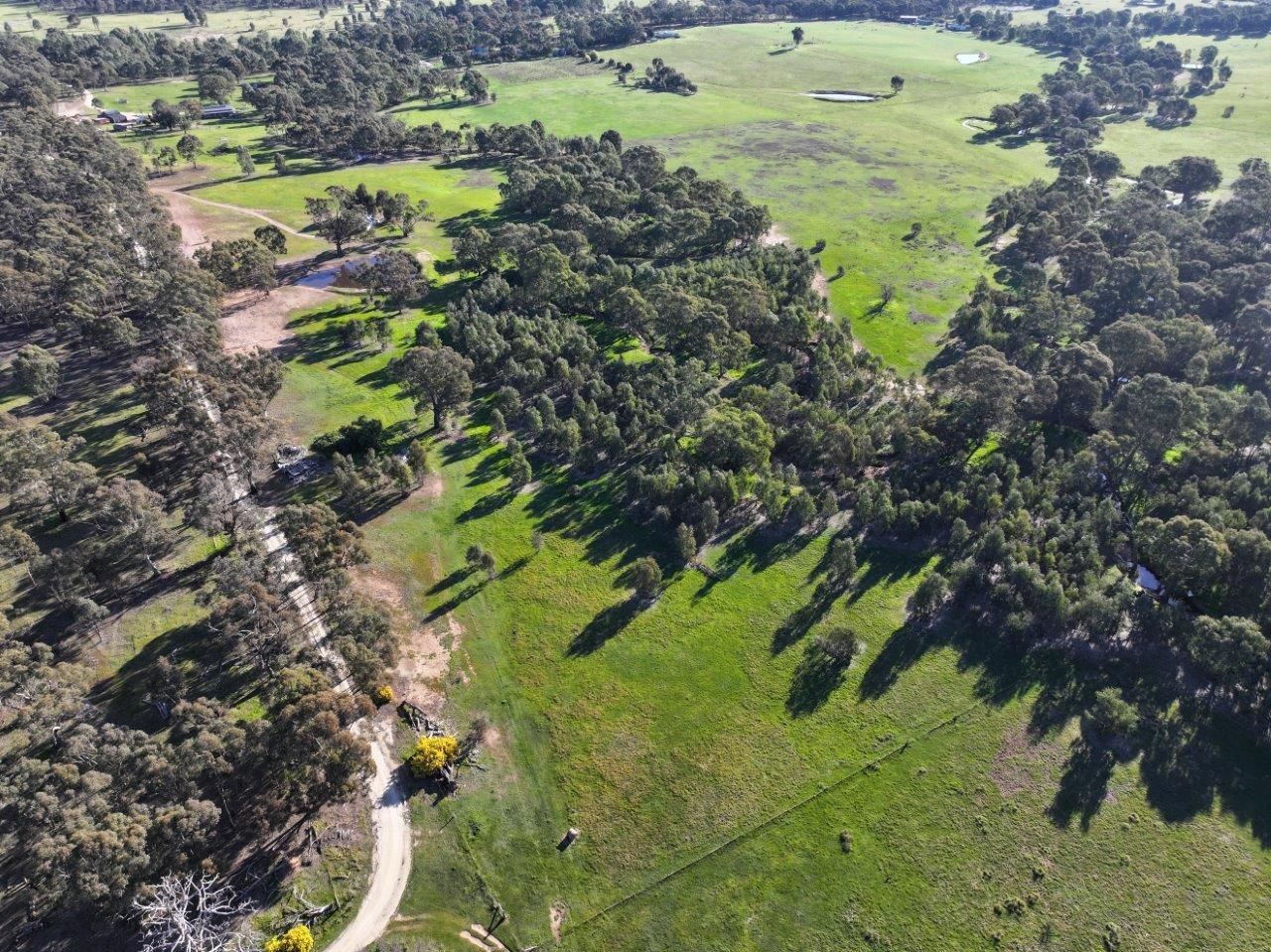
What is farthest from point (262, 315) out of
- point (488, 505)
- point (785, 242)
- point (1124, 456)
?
point (1124, 456)

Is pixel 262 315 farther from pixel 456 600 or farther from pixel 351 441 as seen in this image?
pixel 456 600

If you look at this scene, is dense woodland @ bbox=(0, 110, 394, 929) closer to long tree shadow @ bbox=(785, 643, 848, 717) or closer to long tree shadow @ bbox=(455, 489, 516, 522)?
long tree shadow @ bbox=(455, 489, 516, 522)

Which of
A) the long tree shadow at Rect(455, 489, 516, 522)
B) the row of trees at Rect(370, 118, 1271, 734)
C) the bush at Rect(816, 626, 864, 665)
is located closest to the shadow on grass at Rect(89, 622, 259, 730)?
the long tree shadow at Rect(455, 489, 516, 522)

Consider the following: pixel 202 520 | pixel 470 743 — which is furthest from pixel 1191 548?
pixel 202 520

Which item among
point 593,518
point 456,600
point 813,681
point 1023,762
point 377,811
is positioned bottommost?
point 1023,762

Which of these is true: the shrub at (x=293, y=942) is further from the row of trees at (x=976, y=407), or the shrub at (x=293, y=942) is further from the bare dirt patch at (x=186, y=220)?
the bare dirt patch at (x=186, y=220)
